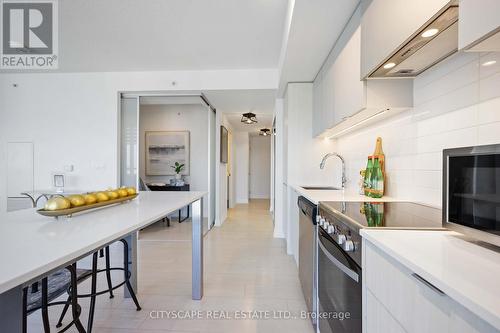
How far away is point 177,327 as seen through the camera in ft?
5.45

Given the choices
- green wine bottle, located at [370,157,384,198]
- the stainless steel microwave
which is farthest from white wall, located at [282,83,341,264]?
the stainless steel microwave

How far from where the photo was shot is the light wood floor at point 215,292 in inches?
66.4

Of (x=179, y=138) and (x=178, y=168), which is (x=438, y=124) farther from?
(x=179, y=138)

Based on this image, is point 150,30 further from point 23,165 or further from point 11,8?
point 23,165

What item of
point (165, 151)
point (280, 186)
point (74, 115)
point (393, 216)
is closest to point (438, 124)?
point (393, 216)

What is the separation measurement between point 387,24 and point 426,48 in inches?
8.3

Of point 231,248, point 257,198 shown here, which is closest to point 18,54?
point 231,248

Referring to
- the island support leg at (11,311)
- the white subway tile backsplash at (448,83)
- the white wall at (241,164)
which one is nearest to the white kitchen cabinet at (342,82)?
the white subway tile backsplash at (448,83)

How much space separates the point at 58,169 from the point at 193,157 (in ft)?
7.89

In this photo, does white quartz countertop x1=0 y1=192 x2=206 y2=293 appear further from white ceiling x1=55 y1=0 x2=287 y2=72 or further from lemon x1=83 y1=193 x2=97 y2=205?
white ceiling x1=55 y1=0 x2=287 y2=72

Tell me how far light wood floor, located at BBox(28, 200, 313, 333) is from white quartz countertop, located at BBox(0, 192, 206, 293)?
1.04 meters

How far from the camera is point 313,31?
187 centimetres

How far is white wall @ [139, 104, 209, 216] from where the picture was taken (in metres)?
5.35

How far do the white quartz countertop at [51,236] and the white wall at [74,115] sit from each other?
2.78 meters
